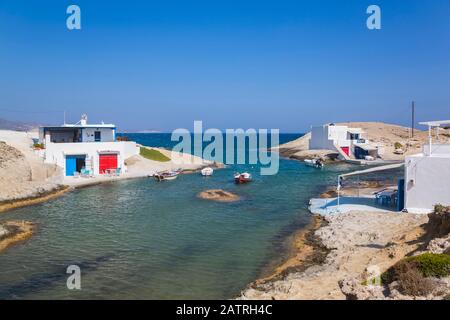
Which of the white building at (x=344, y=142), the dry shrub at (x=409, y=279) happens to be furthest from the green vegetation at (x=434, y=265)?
the white building at (x=344, y=142)

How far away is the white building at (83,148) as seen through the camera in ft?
161

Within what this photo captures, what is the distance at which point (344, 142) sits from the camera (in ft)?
283

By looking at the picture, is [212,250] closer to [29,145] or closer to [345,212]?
[345,212]

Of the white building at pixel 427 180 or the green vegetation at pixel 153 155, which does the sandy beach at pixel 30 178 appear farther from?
the white building at pixel 427 180

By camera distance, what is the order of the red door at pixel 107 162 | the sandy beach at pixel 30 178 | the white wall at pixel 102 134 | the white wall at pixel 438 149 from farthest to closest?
1. the white wall at pixel 102 134
2. the red door at pixel 107 162
3. the sandy beach at pixel 30 178
4. the white wall at pixel 438 149

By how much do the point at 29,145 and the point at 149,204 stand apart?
24.4m

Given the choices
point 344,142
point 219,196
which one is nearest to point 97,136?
point 219,196

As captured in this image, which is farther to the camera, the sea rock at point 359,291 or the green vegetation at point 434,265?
the green vegetation at point 434,265

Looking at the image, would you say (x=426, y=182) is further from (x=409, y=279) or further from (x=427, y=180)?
(x=409, y=279)

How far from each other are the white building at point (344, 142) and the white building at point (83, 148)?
157ft

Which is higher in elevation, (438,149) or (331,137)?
(331,137)

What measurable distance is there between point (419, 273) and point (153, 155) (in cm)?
5714

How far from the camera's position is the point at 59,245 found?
22797 millimetres
